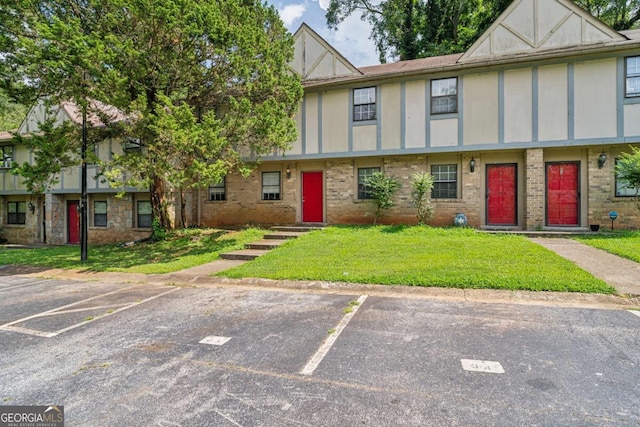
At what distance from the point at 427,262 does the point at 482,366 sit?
14.3ft

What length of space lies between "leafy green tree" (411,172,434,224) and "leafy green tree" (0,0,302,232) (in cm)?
489

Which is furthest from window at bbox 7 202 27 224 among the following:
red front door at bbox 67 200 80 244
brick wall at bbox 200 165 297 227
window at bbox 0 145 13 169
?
brick wall at bbox 200 165 297 227

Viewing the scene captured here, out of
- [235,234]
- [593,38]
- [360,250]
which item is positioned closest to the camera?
[360,250]

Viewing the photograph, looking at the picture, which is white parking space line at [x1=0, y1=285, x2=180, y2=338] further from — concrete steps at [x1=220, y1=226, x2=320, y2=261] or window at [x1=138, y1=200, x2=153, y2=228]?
window at [x1=138, y1=200, x2=153, y2=228]

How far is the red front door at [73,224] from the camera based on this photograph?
1844 cm

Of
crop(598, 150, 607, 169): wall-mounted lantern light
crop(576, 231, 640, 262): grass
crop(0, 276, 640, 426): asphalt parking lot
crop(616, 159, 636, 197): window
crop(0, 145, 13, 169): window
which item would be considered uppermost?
crop(0, 145, 13, 169): window

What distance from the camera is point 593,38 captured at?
1097 cm

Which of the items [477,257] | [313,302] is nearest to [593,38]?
[477,257]

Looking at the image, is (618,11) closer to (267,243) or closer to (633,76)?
(633,76)

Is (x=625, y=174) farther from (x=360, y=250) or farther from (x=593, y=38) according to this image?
(x=360, y=250)

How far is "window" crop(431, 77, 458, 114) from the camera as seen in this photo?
12.1 meters

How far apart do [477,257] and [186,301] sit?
6.30 m

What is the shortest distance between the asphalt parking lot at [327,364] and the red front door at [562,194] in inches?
313

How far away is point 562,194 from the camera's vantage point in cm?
1155
